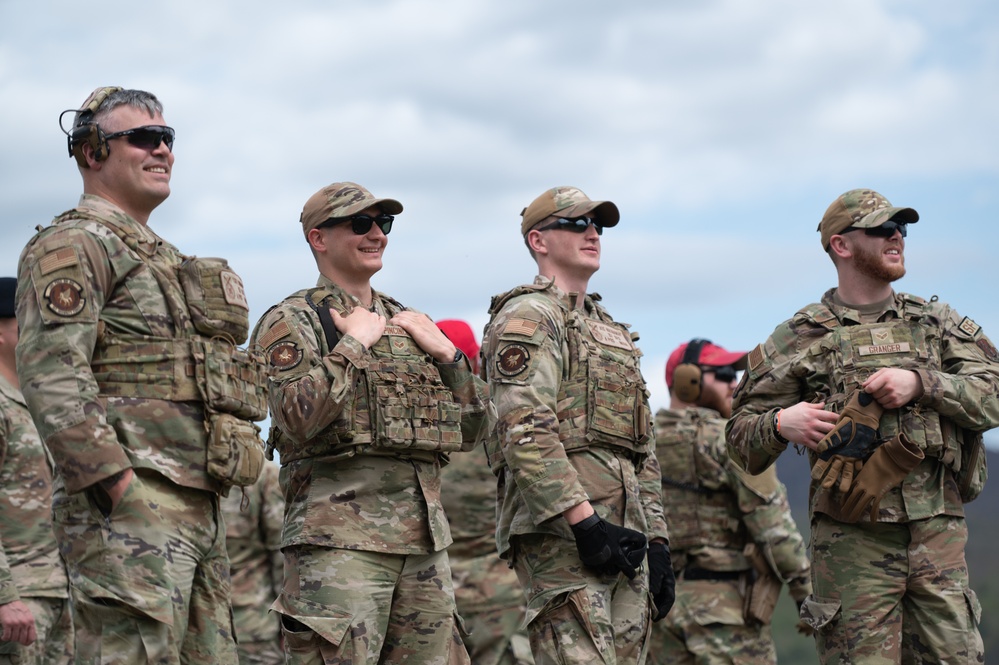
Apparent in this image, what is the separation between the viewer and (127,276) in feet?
17.2

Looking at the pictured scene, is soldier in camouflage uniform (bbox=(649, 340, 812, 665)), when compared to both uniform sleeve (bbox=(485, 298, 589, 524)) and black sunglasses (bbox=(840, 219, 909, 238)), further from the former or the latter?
uniform sleeve (bbox=(485, 298, 589, 524))

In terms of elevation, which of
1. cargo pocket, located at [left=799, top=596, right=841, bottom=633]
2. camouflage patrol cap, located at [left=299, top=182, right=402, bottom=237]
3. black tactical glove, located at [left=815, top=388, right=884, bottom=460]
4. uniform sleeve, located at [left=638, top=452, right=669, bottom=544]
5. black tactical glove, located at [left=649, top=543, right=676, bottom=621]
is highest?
camouflage patrol cap, located at [left=299, top=182, right=402, bottom=237]

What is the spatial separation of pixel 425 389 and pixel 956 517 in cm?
297

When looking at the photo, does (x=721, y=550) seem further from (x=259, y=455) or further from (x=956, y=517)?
(x=259, y=455)

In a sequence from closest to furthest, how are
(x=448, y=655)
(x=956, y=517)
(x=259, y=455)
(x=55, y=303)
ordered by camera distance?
1. (x=55, y=303)
2. (x=259, y=455)
3. (x=448, y=655)
4. (x=956, y=517)

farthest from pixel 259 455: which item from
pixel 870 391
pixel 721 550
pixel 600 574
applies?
pixel 721 550

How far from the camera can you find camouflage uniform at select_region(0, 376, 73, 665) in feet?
22.5

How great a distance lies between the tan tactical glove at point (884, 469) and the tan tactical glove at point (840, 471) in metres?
0.04

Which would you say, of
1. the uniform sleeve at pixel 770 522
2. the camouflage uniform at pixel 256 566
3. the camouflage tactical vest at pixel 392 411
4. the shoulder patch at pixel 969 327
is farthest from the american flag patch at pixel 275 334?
the camouflage uniform at pixel 256 566

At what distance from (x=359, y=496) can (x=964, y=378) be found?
128 inches

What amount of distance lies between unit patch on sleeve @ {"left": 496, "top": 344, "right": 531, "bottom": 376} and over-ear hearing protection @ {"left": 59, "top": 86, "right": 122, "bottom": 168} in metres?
2.18

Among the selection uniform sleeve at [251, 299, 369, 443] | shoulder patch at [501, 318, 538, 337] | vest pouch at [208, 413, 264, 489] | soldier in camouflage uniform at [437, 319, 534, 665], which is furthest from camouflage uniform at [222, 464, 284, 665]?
vest pouch at [208, 413, 264, 489]

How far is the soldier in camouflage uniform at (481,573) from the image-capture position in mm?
9797

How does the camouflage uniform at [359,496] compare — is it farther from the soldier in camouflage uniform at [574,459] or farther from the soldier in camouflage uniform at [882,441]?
the soldier in camouflage uniform at [882,441]
